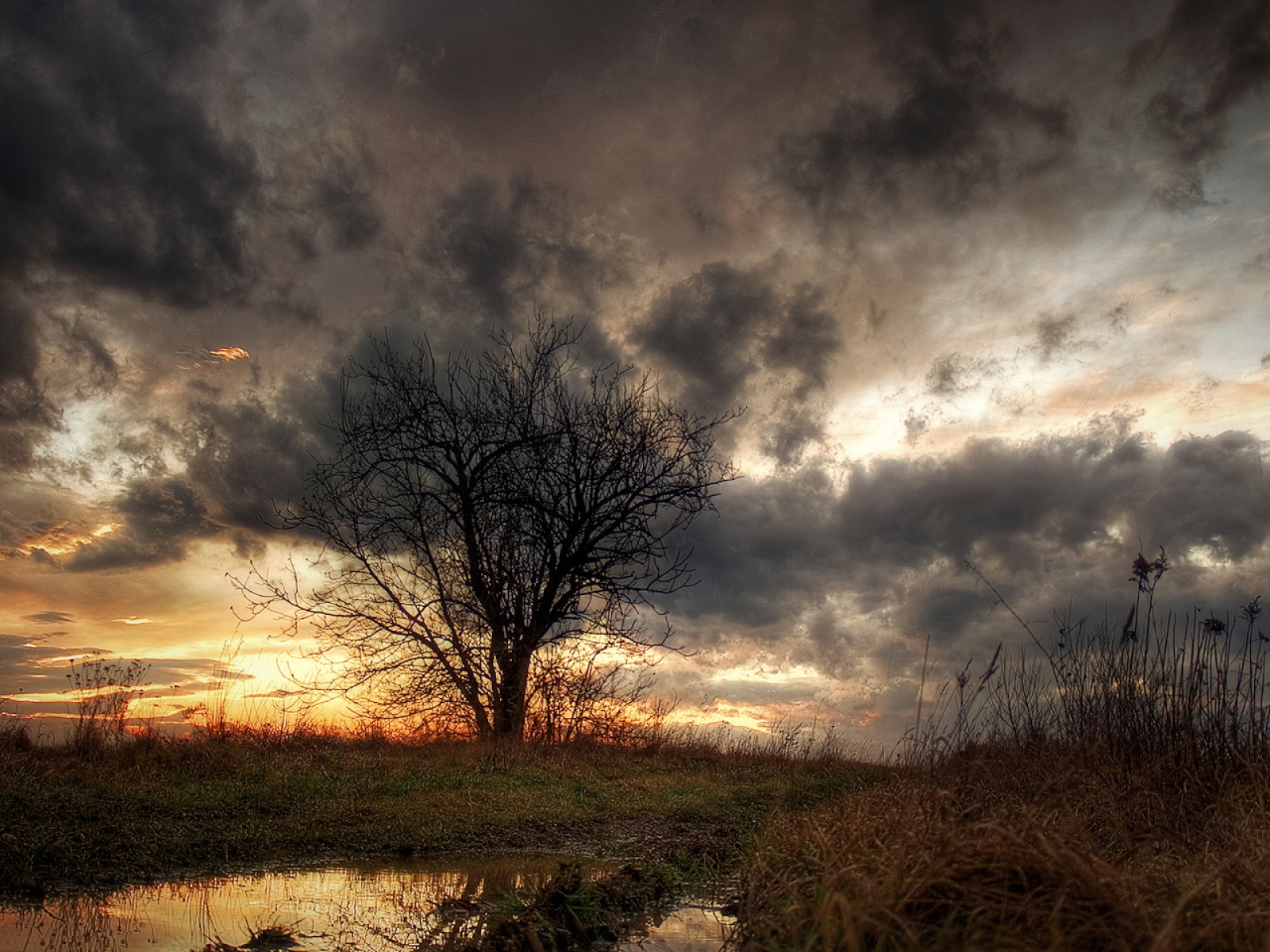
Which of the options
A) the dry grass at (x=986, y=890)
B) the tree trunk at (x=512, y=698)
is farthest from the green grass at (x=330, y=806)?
the tree trunk at (x=512, y=698)

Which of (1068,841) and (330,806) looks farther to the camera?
(330,806)

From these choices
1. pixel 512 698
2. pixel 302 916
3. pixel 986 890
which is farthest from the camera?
pixel 512 698

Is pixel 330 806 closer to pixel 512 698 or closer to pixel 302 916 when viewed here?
pixel 302 916

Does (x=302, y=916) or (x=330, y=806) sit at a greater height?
(x=330, y=806)

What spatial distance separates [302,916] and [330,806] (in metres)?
2.91

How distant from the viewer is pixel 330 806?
6973 millimetres

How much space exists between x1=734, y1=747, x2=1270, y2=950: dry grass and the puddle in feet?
1.99

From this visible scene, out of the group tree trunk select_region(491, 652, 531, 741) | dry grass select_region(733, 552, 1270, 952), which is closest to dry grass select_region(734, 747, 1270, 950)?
dry grass select_region(733, 552, 1270, 952)

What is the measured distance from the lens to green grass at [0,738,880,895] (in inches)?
212

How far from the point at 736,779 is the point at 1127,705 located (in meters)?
4.62

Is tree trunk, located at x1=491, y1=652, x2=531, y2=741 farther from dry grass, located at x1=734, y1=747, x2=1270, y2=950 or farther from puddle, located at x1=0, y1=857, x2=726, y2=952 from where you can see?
dry grass, located at x1=734, y1=747, x2=1270, y2=950

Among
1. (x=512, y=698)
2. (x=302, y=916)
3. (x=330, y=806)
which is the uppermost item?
(x=512, y=698)

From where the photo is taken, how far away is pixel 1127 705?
748cm

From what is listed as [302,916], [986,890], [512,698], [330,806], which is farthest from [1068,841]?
[512,698]
